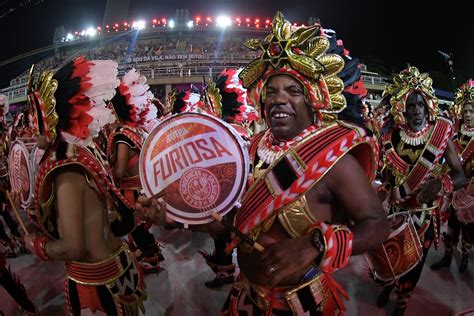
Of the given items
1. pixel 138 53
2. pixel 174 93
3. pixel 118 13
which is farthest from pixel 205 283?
pixel 118 13

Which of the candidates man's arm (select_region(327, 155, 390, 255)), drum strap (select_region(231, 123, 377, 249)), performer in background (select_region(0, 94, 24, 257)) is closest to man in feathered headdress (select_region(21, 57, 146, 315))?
drum strap (select_region(231, 123, 377, 249))

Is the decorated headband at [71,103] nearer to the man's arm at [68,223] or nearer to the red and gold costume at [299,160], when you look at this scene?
the man's arm at [68,223]

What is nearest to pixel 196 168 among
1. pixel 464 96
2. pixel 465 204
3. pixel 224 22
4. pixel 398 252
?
pixel 398 252

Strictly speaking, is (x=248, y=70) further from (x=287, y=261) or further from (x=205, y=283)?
(x=205, y=283)

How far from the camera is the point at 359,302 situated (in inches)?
155

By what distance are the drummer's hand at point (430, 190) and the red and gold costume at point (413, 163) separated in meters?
0.12

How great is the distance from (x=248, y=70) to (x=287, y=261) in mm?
1097

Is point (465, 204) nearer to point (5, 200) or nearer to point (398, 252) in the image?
point (398, 252)

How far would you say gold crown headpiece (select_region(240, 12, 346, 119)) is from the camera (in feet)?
5.69

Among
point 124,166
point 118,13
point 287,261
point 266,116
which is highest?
point 118,13

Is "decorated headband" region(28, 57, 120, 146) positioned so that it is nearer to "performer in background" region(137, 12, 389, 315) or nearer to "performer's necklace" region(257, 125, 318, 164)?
"performer in background" region(137, 12, 389, 315)

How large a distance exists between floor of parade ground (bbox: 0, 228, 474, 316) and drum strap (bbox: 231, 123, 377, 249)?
256 centimetres

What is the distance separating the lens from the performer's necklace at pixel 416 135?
355 centimetres

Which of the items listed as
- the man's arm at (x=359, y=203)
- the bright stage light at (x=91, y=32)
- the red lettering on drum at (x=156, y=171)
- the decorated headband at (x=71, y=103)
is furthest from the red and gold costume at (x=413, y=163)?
the bright stage light at (x=91, y=32)
